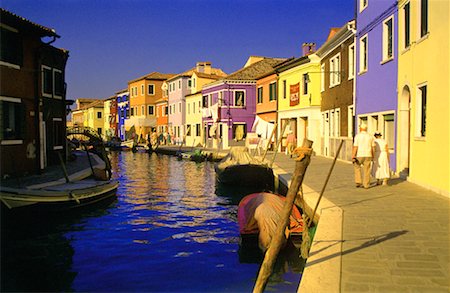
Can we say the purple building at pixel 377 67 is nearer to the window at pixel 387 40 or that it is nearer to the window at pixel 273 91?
the window at pixel 387 40

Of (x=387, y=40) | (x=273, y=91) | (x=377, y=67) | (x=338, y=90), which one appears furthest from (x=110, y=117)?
(x=387, y=40)

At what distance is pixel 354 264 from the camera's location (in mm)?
5414

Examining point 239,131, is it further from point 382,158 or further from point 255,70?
point 382,158

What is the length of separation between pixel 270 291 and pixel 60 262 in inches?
168

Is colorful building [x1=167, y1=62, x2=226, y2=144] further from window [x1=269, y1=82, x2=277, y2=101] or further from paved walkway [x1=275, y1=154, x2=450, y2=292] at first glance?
paved walkway [x1=275, y1=154, x2=450, y2=292]

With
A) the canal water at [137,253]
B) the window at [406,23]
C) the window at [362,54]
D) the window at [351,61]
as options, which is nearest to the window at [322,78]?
the window at [351,61]

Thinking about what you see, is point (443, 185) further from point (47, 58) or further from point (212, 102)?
point (212, 102)

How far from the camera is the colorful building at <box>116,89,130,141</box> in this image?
234ft

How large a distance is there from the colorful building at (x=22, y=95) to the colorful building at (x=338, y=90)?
42.1 feet

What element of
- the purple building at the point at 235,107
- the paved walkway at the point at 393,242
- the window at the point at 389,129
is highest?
the purple building at the point at 235,107

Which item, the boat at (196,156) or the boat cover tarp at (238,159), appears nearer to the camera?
the boat cover tarp at (238,159)

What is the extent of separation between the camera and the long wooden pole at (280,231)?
4.77 m

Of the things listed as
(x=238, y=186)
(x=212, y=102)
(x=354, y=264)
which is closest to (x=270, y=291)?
(x=354, y=264)

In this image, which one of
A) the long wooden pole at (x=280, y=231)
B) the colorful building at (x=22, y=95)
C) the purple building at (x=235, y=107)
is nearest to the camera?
the long wooden pole at (x=280, y=231)
